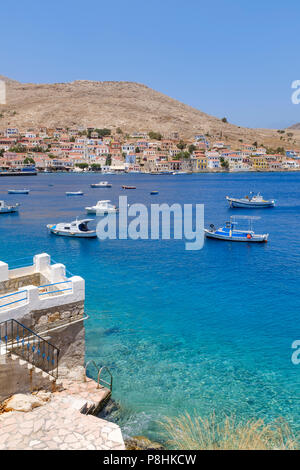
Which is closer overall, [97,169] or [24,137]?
[97,169]

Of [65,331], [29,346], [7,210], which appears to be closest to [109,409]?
[65,331]

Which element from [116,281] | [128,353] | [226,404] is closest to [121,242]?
[116,281]

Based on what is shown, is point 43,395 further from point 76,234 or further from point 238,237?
point 238,237

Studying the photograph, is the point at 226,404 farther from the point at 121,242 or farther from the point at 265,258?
the point at 121,242

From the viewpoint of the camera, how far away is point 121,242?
99.9ft

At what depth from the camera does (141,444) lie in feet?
25.4

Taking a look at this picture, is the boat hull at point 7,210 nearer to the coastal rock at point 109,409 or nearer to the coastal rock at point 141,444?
the coastal rock at point 109,409

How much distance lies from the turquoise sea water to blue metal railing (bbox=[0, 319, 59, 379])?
6.86 ft

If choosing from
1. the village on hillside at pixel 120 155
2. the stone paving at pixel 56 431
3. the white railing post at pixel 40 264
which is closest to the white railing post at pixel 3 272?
the white railing post at pixel 40 264

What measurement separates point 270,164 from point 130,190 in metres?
110

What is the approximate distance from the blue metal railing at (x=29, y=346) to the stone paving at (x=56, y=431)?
4.42 ft

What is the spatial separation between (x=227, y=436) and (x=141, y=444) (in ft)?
5.86

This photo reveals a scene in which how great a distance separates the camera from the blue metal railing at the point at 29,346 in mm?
7605
